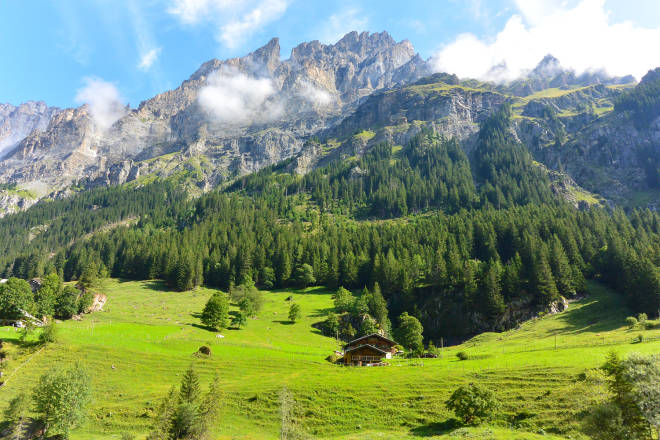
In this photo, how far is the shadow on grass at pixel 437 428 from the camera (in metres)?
37.3

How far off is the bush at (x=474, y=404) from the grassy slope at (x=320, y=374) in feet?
5.58

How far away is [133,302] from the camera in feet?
344

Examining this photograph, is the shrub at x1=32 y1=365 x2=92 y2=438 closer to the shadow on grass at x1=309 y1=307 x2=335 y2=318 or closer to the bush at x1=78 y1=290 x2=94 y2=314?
the bush at x1=78 y1=290 x2=94 y2=314

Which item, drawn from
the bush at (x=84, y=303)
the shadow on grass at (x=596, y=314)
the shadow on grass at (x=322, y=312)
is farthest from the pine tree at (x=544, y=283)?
the bush at (x=84, y=303)

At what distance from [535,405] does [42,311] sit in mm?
98634

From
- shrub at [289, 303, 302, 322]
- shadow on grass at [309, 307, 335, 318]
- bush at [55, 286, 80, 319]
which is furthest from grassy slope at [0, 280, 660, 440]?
shadow on grass at [309, 307, 335, 318]

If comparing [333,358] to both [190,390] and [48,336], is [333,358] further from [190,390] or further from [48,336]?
[48,336]

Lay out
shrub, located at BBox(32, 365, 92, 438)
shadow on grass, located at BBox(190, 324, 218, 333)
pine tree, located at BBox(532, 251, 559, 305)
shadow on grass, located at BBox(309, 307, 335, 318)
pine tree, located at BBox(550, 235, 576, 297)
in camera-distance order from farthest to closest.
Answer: shadow on grass, located at BBox(309, 307, 335, 318) < pine tree, located at BBox(550, 235, 576, 297) < pine tree, located at BBox(532, 251, 559, 305) < shadow on grass, located at BBox(190, 324, 218, 333) < shrub, located at BBox(32, 365, 92, 438)

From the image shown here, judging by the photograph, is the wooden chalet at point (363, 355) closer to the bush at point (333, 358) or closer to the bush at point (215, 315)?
the bush at point (333, 358)

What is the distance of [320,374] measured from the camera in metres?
56.4

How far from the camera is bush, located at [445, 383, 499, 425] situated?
37875 millimetres

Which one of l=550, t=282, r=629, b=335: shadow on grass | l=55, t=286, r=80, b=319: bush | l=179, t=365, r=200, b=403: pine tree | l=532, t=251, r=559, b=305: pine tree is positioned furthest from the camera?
l=532, t=251, r=559, b=305: pine tree

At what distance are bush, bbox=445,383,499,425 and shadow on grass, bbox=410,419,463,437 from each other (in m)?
1.03

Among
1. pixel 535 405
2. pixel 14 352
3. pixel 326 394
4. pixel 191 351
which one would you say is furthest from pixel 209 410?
pixel 14 352
